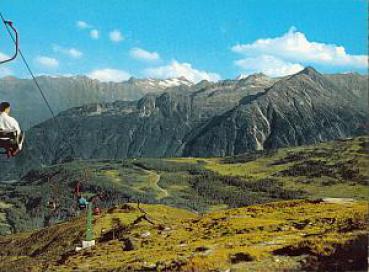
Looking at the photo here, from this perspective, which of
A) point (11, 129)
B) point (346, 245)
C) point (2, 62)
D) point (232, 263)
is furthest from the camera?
point (232, 263)

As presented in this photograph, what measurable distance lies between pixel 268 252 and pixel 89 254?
1396 inches

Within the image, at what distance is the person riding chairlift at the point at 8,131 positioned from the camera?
2305 cm

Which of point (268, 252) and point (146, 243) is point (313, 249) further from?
point (146, 243)

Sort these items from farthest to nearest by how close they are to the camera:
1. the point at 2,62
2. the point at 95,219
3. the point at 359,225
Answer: the point at 95,219, the point at 359,225, the point at 2,62

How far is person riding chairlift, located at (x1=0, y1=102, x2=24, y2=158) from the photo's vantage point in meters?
23.0

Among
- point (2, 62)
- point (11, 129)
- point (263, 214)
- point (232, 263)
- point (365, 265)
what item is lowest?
point (263, 214)

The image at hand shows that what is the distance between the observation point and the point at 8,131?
75.9ft

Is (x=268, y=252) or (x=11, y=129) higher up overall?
(x=11, y=129)

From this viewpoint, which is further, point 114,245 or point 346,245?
point 114,245

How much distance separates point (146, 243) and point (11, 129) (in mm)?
46618

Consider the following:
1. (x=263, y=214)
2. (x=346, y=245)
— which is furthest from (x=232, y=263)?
(x=263, y=214)

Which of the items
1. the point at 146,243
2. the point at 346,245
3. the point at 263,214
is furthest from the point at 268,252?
the point at 263,214

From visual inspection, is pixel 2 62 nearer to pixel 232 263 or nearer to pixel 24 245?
pixel 232 263

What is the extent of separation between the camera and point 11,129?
23.2 metres
